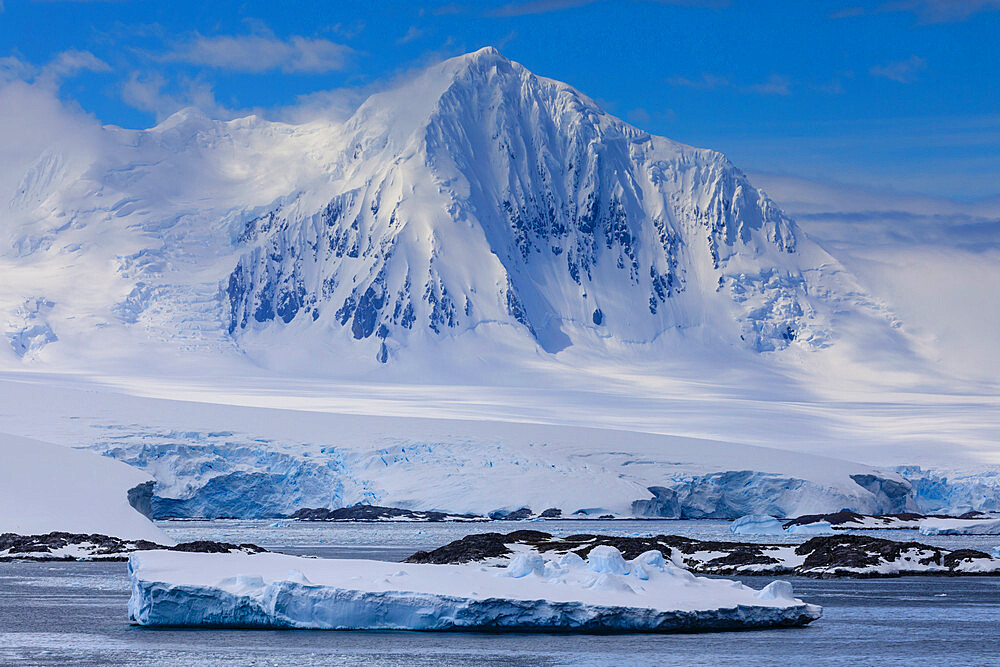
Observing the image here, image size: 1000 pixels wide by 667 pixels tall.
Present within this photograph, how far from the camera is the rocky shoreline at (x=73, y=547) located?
52750mm

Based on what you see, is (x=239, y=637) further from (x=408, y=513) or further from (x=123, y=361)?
(x=123, y=361)

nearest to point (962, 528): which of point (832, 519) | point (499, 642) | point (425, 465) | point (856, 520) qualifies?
point (856, 520)

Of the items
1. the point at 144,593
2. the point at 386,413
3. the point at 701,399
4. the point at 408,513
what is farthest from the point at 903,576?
the point at 701,399

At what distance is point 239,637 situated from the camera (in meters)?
27.8

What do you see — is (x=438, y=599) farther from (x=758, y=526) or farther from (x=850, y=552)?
(x=758, y=526)

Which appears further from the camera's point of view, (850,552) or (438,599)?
(850,552)

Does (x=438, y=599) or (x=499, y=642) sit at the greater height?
(x=438, y=599)

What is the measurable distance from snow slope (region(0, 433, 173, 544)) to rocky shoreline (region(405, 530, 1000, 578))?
1302 centimetres

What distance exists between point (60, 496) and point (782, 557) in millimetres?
27370

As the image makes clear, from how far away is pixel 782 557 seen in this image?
174 ft

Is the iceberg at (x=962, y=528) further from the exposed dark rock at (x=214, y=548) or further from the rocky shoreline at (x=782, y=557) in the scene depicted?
the exposed dark rock at (x=214, y=548)

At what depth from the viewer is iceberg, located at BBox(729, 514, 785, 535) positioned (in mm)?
79875

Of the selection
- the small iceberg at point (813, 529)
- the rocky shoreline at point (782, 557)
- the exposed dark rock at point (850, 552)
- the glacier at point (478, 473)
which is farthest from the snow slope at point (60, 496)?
the small iceberg at point (813, 529)

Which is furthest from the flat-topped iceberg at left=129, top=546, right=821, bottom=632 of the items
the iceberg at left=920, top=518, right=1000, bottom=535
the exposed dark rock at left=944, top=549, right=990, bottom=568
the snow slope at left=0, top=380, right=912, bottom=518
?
the snow slope at left=0, top=380, right=912, bottom=518
